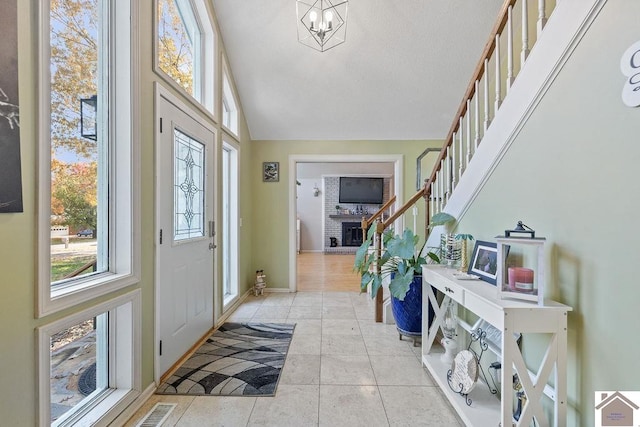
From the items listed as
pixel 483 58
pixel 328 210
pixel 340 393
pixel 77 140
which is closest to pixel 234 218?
pixel 77 140

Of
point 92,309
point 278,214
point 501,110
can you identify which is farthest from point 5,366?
point 278,214

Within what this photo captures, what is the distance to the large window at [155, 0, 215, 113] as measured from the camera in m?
2.33

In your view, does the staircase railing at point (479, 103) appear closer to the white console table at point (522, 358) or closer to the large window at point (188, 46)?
the white console table at point (522, 358)

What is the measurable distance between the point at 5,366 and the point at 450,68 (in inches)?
158

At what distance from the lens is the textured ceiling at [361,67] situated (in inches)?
114

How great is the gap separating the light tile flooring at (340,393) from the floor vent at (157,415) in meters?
0.04

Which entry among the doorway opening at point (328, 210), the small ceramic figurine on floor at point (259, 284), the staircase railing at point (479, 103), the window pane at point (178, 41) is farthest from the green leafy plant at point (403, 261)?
the doorway opening at point (328, 210)

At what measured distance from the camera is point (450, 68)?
3.30 m

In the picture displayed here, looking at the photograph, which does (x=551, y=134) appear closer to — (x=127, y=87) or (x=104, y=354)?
(x=127, y=87)

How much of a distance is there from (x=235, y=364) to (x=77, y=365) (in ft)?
3.20

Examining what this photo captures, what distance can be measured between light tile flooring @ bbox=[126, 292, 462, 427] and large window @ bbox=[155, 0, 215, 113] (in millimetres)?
2186

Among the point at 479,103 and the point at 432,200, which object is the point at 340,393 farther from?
the point at 479,103

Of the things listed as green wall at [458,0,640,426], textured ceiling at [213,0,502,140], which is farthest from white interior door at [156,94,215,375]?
green wall at [458,0,640,426]

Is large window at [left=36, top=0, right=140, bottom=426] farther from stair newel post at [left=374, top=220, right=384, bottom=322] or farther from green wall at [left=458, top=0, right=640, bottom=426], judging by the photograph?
green wall at [left=458, top=0, right=640, bottom=426]
